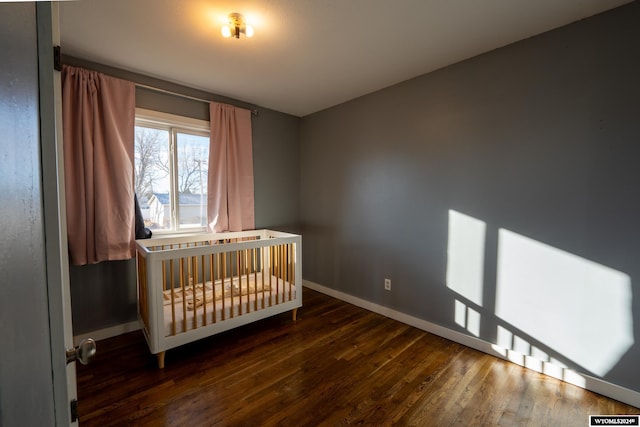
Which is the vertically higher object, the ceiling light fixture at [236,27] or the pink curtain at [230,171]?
the ceiling light fixture at [236,27]

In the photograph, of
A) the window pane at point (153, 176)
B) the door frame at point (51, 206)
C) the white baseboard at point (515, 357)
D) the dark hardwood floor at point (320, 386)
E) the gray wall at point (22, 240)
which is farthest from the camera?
the window pane at point (153, 176)

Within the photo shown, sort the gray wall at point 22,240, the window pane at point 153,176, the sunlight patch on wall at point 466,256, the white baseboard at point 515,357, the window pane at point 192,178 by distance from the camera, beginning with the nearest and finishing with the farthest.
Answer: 1. the gray wall at point 22,240
2. the white baseboard at point 515,357
3. the sunlight patch on wall at point 466,256
4. the window pane at point 153,176
5. the window pane at point 192,178

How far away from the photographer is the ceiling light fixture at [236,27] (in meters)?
1.69

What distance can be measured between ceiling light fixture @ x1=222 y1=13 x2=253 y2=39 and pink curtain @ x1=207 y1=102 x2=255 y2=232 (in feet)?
4.03

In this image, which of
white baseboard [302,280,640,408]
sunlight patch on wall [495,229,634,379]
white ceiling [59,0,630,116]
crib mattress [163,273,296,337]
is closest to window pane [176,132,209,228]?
white ceiling [59,0,630,116]

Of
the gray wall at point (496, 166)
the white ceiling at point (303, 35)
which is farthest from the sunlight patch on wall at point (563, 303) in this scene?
the white ceiling at point (303, 35)

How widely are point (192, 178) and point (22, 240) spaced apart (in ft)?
8.68

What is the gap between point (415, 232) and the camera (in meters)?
2.55

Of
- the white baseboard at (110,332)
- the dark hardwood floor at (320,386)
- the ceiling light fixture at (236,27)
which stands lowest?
the dark hardwood floor at (320,386)

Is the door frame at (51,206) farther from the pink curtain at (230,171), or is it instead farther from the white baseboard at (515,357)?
the white baseboard at (515,357)

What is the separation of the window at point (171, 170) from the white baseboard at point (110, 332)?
0.91 meters

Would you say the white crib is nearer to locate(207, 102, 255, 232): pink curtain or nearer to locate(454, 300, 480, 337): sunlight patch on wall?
locate(207, 102, 255, 232): pink curtain

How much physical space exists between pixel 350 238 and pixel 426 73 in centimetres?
184

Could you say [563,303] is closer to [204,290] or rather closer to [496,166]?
[496,166]
